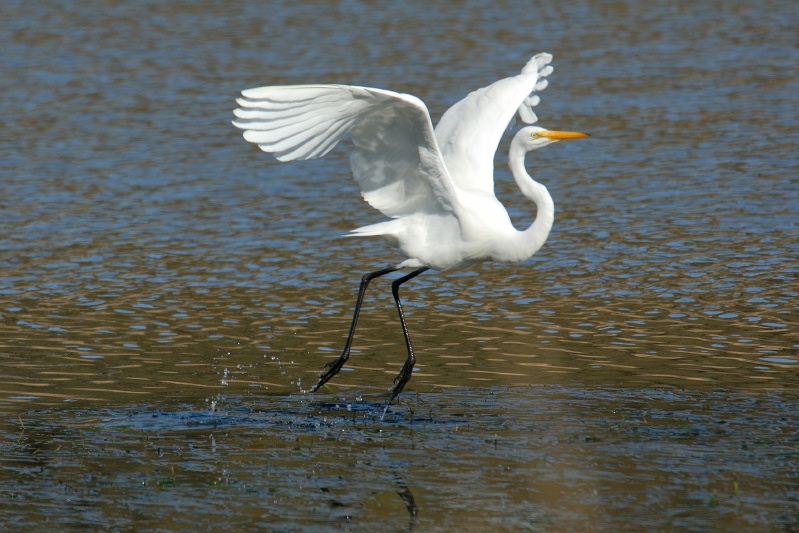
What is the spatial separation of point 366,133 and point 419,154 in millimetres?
344

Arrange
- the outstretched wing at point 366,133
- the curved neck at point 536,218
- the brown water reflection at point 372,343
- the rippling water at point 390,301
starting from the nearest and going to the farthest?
the rippling water at point 390,301 → the outstretched wing at point 366,133 → the curved neck at point 536,218 → the brown water reflection at point 372,343

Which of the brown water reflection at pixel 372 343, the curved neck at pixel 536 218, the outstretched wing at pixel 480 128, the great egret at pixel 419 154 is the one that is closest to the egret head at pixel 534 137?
the great egret at pixel 419 154

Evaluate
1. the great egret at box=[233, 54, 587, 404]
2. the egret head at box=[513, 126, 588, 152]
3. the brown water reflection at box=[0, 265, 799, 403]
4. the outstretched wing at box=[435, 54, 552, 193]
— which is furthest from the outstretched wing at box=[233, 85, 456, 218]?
the brown water reflection at box=[0, 265, 799, 403]

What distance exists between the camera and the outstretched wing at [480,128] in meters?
8.65

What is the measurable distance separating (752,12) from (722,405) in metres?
16.8

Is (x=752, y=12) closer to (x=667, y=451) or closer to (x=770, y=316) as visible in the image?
(x=770, y=316)

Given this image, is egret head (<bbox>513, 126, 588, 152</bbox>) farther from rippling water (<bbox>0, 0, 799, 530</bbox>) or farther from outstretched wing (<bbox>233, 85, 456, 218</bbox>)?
rippling water (<bbox>0, 0, 799, 530</bbox>)

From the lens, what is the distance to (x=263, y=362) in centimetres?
887

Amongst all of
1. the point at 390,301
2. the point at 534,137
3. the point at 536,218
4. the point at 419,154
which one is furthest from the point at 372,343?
the point at 419,154

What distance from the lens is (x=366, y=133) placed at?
7.70 metres

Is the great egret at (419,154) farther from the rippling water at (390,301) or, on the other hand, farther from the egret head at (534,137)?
the rippling water at (390,301)

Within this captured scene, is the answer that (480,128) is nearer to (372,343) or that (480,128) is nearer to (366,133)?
(366,133)

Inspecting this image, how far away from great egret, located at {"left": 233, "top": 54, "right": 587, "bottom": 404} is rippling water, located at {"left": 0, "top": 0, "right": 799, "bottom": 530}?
0.85 meters

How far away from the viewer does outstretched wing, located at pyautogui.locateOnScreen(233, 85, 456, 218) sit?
7109mm
